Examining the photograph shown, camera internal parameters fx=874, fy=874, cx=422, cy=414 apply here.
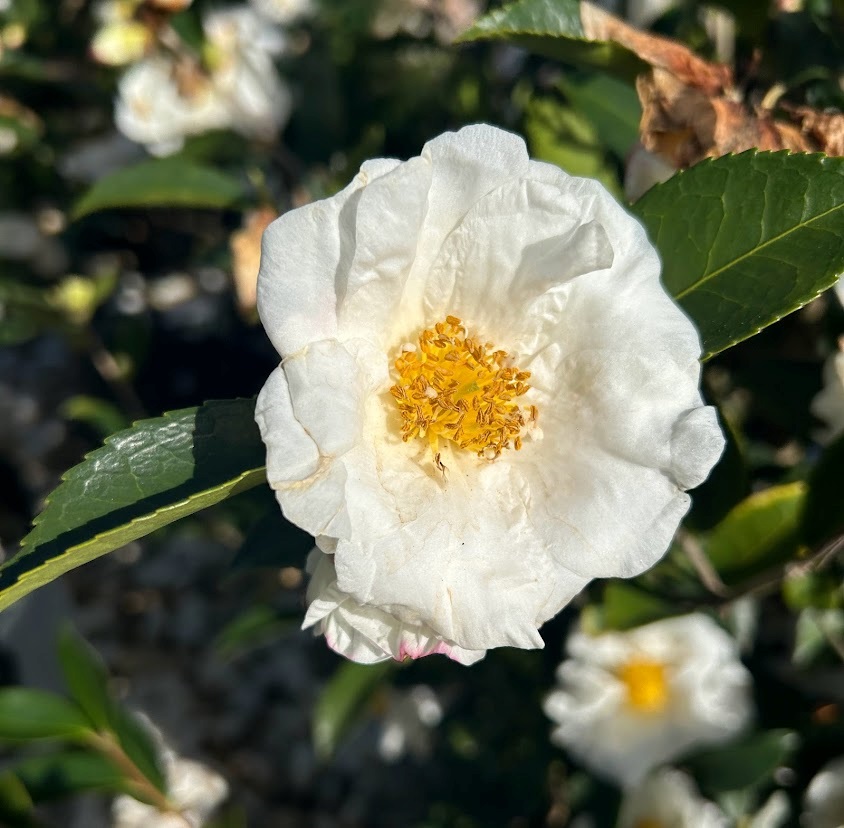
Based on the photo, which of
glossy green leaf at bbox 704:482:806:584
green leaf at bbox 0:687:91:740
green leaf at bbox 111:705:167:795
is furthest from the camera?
green leaf at bbox 111:705:167:795

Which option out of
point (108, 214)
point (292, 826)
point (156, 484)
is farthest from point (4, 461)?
point (156, 484)

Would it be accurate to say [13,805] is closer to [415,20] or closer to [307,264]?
[307,264]

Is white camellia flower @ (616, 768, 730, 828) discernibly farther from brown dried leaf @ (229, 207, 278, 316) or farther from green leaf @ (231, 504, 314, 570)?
brown dried leaf @ (229, 207, 278, 316)

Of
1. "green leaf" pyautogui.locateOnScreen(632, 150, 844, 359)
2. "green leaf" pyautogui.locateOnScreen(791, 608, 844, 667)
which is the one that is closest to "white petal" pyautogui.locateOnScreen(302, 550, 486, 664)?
"green leaf" pyautogui.locateOnScreen(632, 150, 844, 359)

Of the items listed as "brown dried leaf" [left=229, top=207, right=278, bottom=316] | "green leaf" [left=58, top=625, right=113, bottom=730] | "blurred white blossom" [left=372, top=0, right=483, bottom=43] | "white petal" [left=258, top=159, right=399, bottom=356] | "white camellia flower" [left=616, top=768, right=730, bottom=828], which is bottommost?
"white camellia flower" [left=616, top=768, right=730, bottom=828]

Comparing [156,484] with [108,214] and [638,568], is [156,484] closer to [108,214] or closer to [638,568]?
[638,568]

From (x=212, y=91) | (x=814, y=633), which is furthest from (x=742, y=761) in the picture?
(x=212, y=91)
